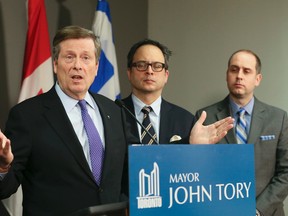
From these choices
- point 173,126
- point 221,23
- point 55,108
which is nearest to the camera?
point 55,108

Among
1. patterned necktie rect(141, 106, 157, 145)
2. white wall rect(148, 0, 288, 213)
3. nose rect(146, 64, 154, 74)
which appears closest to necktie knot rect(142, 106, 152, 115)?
patterned necktie rect(141, 106, 157, 145)

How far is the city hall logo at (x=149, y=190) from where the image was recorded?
3.64 ft

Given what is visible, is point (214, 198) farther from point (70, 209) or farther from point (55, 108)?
point (55, 108)

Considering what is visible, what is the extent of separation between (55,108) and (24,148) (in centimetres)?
21

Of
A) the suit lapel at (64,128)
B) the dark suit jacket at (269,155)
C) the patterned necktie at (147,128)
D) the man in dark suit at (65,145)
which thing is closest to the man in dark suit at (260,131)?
the dark suit jacket at (269,155)

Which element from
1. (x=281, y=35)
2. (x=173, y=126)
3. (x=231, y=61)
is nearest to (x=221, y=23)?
(x=281, y=35)

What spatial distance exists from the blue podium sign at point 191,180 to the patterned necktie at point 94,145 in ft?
1.79

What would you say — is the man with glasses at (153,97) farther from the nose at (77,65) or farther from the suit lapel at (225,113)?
the nose at (77,65)

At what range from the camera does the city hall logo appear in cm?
111

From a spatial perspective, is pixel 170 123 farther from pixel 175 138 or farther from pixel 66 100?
pixel 66 100

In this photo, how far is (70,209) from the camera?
1.61 m

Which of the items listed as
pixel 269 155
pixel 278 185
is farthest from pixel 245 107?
pixel 278 185

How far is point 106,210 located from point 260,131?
1.93m

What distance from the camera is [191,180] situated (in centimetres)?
122
